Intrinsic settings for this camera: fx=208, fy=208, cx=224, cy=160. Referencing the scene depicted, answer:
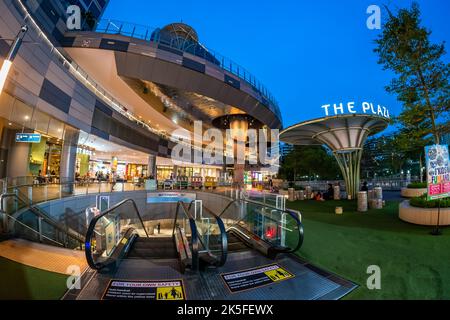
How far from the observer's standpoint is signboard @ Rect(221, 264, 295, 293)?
3451 mm

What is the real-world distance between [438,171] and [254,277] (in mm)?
7268

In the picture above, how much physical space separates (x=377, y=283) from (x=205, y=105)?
838 inches

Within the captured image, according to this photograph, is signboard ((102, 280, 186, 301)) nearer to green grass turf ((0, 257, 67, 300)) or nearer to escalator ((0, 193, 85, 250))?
green grass turf ((0, 257, 67, 300))

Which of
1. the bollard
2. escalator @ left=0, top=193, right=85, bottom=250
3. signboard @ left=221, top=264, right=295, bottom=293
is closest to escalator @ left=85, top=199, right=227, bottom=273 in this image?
signboard @ left=221, top=264, right=295, bottom=293

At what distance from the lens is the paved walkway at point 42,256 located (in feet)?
12.4

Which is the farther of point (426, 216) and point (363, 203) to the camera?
point (363, 203)

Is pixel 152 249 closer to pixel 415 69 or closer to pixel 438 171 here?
pixel 438 171

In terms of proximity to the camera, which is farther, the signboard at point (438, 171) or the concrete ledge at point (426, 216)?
the concrete ledge at point (426, 216)

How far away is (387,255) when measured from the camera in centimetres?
479

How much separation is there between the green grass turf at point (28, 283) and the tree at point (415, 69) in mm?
12423

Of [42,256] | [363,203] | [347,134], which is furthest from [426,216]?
[42,256]

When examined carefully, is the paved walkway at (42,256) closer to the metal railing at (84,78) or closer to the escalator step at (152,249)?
the escalator step at (152,249)

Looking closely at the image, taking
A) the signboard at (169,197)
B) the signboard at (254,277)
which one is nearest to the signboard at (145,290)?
the signboard at (254,277)
